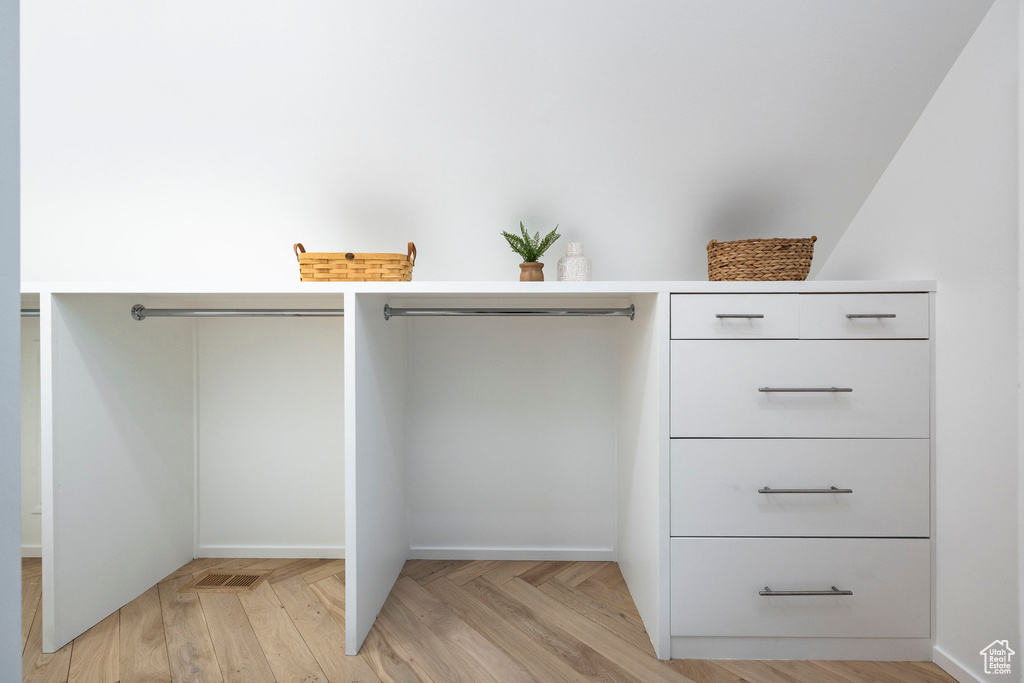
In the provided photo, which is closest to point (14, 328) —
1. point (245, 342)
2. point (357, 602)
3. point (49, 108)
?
point (357, 602)

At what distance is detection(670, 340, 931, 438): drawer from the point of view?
52.1 inches

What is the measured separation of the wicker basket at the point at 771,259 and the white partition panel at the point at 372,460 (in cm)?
115

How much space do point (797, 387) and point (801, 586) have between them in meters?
0.56

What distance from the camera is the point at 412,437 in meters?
2.00

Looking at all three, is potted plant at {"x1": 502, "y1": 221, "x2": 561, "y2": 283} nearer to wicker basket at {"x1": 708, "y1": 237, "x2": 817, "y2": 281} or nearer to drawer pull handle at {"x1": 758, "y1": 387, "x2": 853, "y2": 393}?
wicker basket at {"x1": 708, "y1": 237, "x2": 817, "y2": 281}

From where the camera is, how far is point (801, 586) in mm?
1329

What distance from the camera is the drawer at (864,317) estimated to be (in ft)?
4.33

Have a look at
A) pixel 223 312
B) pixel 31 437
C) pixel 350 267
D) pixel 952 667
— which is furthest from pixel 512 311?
pixel 31 437

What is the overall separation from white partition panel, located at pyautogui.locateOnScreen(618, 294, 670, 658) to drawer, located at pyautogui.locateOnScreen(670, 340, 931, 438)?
0.06 metres

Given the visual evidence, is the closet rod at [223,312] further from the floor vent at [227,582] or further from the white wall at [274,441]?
the floor vent at [227,582]

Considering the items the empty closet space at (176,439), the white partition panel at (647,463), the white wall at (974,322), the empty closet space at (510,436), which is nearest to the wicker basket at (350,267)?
the empty closet space at (176,439)

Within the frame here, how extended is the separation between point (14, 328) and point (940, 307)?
1874mm

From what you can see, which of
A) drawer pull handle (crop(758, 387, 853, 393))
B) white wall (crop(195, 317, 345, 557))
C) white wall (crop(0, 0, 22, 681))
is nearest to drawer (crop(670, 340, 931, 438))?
drawer pull handle (crop(758, 387, 853, 393))

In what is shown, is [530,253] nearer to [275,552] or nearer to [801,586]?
[801,586]
